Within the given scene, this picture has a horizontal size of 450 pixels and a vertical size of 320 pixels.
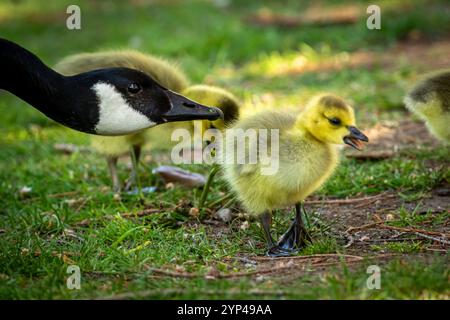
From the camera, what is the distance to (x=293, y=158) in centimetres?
365

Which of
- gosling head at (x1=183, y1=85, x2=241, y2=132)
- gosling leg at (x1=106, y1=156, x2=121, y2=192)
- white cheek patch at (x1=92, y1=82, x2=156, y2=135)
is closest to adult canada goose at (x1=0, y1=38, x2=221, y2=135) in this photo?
white cheek patch at (x1=92, y1=82, x2=156, y2=135)

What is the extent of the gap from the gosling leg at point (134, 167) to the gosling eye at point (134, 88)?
1285 millimetres

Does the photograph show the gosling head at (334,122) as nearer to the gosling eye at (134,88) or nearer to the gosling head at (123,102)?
the gosling head at (123,102)

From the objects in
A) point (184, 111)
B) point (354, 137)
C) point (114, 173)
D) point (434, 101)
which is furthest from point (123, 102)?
point (434, 101)

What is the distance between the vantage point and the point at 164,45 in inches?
359

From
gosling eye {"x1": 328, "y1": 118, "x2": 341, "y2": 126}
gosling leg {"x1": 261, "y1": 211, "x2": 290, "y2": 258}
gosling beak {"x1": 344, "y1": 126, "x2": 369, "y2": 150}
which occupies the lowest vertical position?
Answer: gosling leg {"x1": 261, "y1": 211, "x2": 290, "y2": 258}

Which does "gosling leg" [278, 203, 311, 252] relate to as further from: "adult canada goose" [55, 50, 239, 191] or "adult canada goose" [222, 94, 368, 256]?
"adult canada goose" [55, 50, 239, 191]

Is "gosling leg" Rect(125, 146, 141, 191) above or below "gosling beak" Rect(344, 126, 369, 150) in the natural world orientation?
below

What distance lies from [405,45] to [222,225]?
A: 16.3 ft

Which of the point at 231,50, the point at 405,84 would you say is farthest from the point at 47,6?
the point at 405,84

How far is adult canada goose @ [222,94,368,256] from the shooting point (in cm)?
360

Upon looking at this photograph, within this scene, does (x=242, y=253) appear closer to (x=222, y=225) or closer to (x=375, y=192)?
(x=222, y=225)

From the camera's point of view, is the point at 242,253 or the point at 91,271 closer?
the point at 91,271

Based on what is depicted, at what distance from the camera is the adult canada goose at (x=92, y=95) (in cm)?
370
